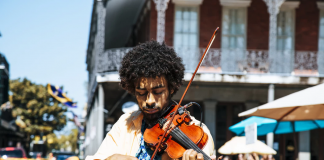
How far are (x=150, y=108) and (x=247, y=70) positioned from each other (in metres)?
13.1

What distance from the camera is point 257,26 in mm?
17062

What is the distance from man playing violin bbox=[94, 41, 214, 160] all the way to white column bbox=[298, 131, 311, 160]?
556 inches

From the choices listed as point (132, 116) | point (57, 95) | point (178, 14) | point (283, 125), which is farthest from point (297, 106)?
point (57, 95)

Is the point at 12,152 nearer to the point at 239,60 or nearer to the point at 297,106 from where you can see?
the point at 239,60

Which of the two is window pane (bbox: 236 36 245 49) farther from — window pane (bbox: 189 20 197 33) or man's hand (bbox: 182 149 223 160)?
man's hand (bbox: 182 149 223 160)

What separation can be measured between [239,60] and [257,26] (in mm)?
2128

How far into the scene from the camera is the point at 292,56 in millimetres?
15672

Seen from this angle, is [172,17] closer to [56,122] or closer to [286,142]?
[286,142]

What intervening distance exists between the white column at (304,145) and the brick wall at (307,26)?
118 inches

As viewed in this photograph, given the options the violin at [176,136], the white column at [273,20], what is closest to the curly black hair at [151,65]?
the violin at [176,136]

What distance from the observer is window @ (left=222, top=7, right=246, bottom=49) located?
17062mm

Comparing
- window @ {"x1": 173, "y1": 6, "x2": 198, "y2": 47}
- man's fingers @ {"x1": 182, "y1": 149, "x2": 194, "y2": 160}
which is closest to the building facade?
window @ {"x1": 173, "y1": 6, "x2": 198, "y2": 47}

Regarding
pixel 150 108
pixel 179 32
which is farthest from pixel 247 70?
A: pixel 150 108

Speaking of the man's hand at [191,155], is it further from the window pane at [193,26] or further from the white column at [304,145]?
the white column at [304,145]
